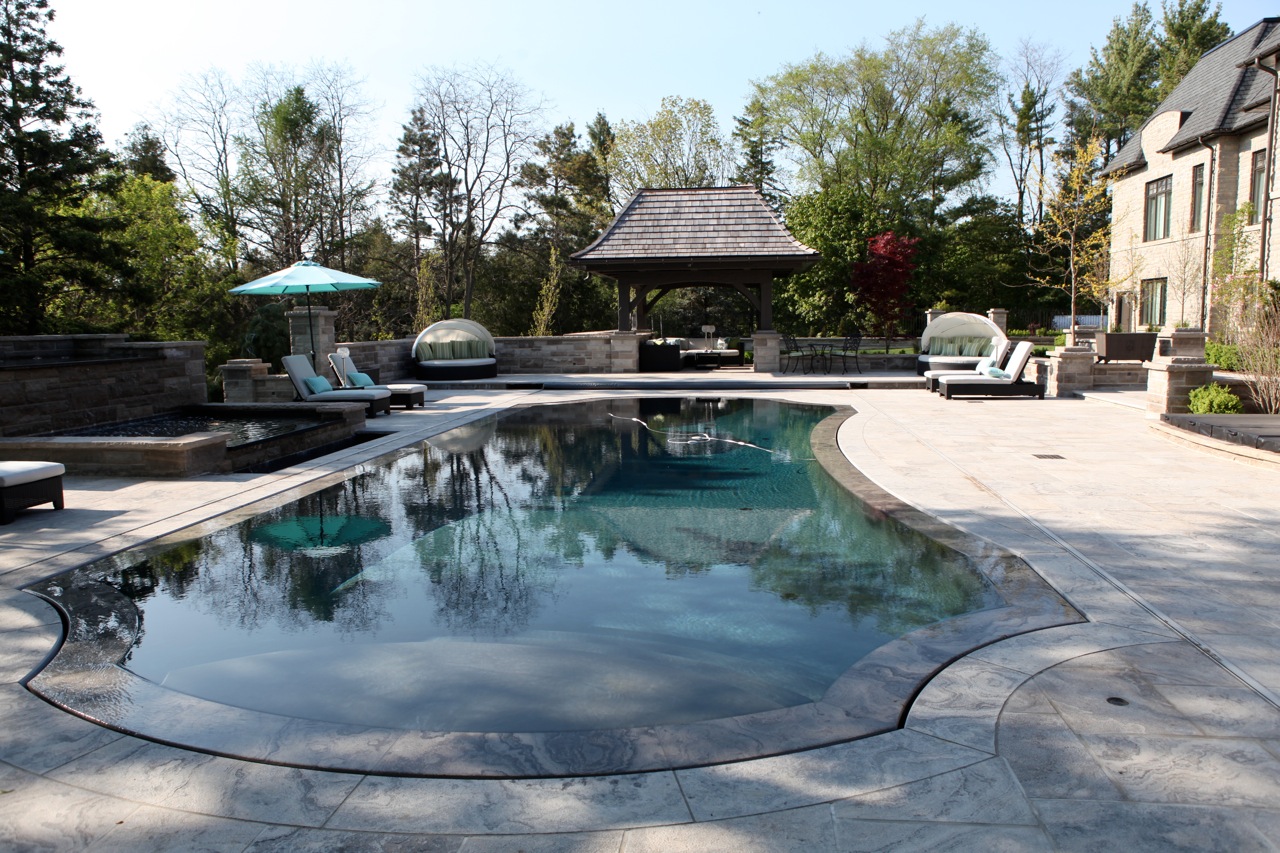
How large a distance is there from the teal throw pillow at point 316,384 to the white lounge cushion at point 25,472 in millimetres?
5894

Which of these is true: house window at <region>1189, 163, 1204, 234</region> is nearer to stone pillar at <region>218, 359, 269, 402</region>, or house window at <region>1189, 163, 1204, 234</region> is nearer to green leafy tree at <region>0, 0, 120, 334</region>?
stone pillar at <region>218, 359, 269, 402</region>

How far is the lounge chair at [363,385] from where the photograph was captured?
1375 centimetres

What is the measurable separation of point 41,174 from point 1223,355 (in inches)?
956

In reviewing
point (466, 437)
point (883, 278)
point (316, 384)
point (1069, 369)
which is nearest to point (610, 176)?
point (883, 278)

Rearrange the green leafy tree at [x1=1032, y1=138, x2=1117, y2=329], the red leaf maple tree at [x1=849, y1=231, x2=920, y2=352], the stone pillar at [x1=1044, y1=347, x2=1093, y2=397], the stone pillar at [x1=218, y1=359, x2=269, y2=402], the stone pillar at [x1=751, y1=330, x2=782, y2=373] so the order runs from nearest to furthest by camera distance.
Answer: the stone pillar at [x1=218, y1=359, x2=269, y2=402] < the stone pillar at [x1=1044, y1=347, x2=1093, y2=397] < the stone pillar at [x1=751, y1=330, x2=782, y2=373] < the green leafy tree at [x1=1032, y1=138, x2=1117, y2=329] < the red leaf maple tree at [x1=849, y1=231, x2=920, y2=352]

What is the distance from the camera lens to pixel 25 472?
21.2 feet

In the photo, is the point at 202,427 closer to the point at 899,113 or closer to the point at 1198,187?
the point at 1198,187

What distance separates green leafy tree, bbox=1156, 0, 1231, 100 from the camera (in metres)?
36.0

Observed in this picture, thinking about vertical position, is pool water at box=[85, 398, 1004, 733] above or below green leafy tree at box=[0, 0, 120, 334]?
below

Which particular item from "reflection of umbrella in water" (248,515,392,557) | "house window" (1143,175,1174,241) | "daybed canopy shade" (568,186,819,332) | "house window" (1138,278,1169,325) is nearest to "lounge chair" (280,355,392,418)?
"reflection of umbrella in water" (248,515,392,557)

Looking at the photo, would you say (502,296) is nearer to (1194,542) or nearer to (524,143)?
(524,143)

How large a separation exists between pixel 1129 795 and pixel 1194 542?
3.59m

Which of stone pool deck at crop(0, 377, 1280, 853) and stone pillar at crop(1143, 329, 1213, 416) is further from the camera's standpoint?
stone pillar at crop(1143, 329, 1213, 416)

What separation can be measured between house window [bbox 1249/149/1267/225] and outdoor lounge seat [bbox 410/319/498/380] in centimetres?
1841
